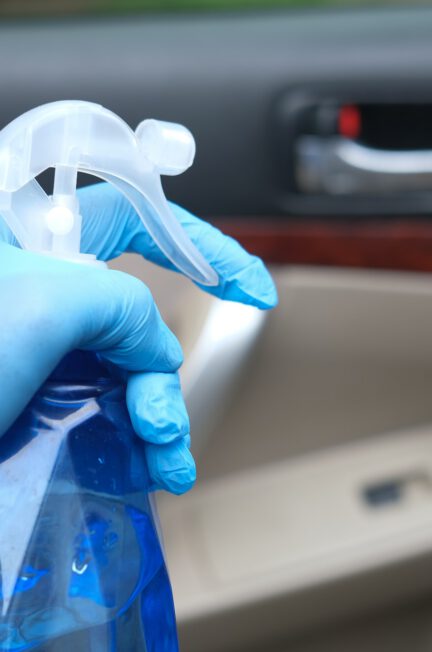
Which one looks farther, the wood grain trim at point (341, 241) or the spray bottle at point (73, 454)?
the wood grain trim at point (341, 241)

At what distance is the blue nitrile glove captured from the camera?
20.8 inches

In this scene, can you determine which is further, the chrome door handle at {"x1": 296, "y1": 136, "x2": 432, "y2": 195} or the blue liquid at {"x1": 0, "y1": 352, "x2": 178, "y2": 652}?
the chrome door handle at {"x1": 296, "y1": 136, "x2": 432, "y2": 195}

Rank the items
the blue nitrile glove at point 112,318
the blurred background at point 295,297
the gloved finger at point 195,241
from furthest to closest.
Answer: the blurred background at point 295,297
the gloved finger at point 195,241
the blue nitrile glove at point 112,318

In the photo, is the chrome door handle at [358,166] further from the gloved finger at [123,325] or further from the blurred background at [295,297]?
the gloved finger at [123,325]

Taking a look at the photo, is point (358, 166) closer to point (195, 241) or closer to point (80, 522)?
point (195, 241)

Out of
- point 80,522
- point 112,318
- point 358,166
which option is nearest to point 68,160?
point 112,318

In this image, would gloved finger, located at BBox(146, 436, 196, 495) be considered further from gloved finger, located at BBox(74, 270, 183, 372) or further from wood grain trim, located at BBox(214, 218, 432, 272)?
wood grain trim, located at BBox(214, 218, 432, 272)

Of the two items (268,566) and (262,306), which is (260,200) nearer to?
(268,566)

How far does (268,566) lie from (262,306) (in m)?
0.94

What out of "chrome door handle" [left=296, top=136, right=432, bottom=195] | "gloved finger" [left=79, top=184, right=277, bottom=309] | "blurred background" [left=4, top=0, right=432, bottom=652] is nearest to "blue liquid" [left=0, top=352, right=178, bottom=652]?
"gloved finger" [left=79, top=184, right=277, bottom=309]

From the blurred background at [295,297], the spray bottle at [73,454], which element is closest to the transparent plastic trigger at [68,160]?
the spray bottle at [73,454]

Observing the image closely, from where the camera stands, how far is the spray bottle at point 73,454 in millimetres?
571

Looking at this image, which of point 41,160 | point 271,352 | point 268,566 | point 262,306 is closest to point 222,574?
point 268,566

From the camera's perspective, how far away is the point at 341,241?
162 cm
